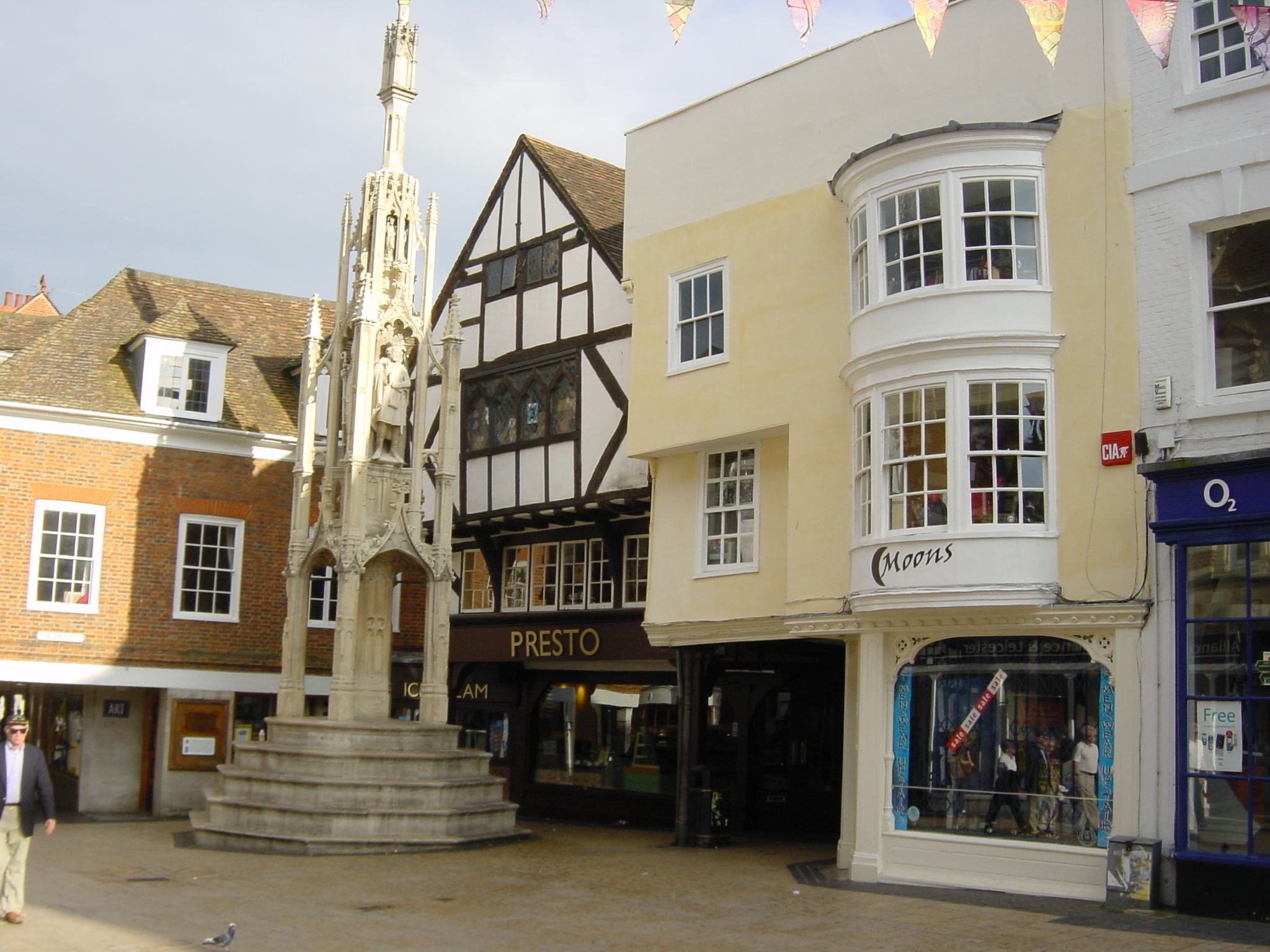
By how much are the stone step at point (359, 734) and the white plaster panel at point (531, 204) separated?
28.3ft

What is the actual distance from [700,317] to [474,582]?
854cm

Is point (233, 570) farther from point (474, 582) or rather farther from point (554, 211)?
point (554, 211)

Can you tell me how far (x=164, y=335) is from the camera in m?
22.7

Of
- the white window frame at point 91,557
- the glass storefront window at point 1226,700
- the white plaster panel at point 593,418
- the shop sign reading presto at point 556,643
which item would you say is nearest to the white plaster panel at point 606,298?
the white plaster panel at point 593,418

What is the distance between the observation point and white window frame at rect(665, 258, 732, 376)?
55.8ft

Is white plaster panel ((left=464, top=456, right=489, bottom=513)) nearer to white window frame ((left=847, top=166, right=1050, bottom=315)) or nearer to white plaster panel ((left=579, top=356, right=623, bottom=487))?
white plaster panel ((left=579, top=356, right=623, bottom=487))

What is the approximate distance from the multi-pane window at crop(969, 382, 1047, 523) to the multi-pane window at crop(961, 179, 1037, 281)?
122 cm

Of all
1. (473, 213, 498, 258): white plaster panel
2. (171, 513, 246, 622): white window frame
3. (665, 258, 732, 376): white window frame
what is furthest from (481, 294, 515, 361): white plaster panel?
(665, 258, 732, 376): white window frame

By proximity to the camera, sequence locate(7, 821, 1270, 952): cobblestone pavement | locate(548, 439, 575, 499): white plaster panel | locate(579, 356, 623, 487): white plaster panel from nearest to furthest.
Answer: locate(7, 821, 1270, 952): cobblestone pavement → locate(579, 356, 623, 487): white plaster panel → locate(548, 439, 575, 499): white plaster panel

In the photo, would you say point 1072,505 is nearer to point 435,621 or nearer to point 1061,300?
point 1061,300

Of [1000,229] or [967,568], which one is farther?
[1000,229]

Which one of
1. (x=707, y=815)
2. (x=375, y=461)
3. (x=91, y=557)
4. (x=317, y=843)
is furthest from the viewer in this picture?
(x=91, y=557)

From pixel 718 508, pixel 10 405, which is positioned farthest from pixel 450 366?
pixel 10 405

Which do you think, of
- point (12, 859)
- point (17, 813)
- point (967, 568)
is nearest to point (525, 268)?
point (967, 568)
